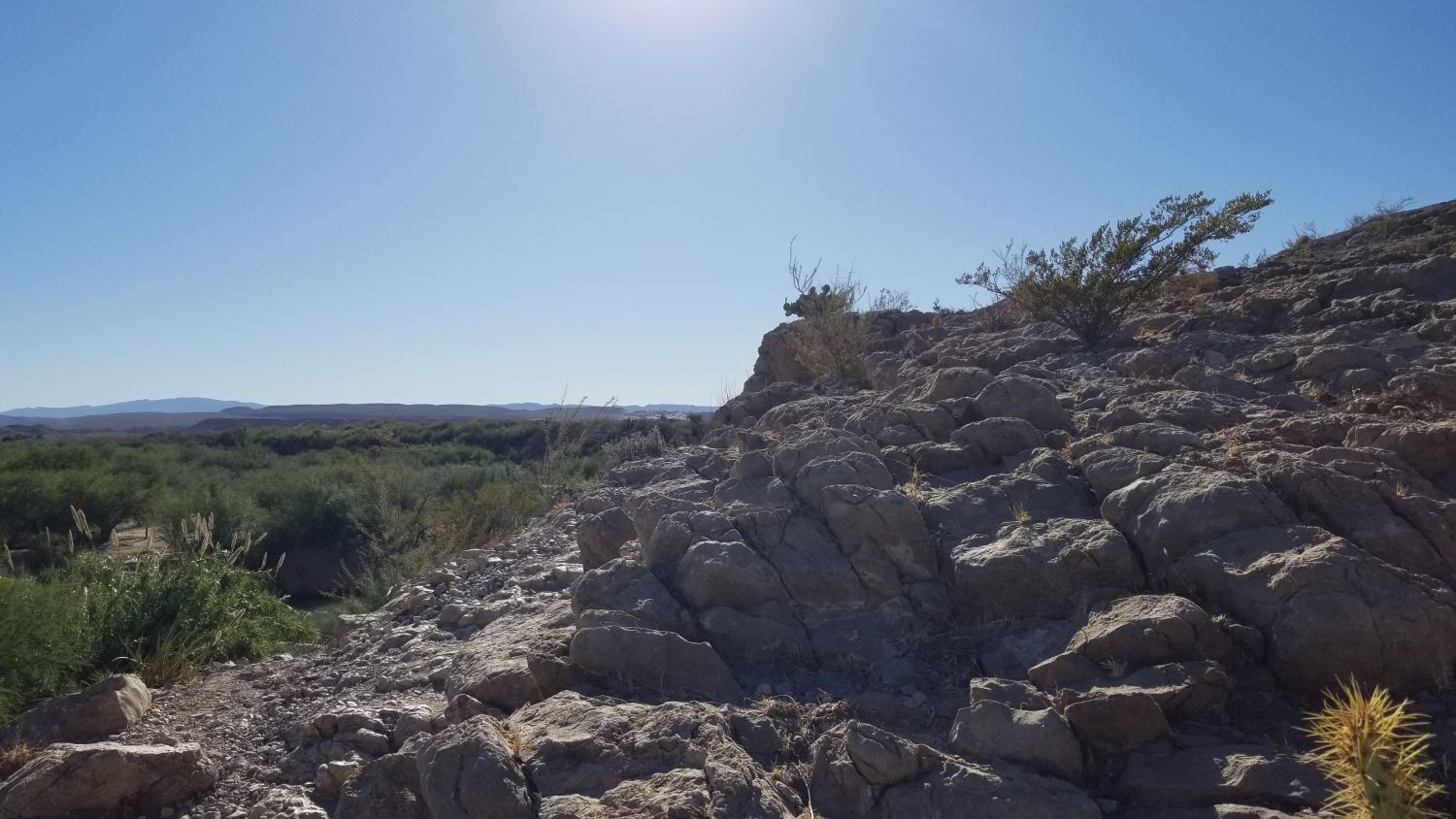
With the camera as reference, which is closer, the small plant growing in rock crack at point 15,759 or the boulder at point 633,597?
the small plant growing in rock crack at point 15,759

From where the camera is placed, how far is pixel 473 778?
12.6 ft

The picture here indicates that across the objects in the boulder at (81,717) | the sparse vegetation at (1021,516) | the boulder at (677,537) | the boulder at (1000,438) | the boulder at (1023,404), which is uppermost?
the boulder at (1023,404)

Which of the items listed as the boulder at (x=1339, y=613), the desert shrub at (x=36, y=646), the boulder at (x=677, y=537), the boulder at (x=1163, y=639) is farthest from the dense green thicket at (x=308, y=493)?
the boulder at (x=1339, y=613)

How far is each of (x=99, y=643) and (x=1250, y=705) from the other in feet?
22.8

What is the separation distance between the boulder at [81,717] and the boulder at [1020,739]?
4707 millimetres

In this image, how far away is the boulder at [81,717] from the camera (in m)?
5.29

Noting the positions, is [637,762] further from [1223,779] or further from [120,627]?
[120,627]

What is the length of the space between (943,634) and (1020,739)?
43.5 inches

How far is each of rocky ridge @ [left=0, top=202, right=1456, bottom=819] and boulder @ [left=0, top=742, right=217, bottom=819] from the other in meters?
0.02

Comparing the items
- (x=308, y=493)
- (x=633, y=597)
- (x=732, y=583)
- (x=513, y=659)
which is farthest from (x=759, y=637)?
(x=308, y=493)

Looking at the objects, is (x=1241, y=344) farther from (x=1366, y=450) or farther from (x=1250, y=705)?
(x=1250, y=705)

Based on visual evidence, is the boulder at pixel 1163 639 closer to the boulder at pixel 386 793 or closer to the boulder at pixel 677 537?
the boulder at pixel 677 537

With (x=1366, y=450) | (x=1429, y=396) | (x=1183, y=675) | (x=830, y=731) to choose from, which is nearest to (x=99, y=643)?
(x=830, y=731)

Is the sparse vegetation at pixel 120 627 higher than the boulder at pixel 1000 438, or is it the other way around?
the boulder at pixel 1000 438
